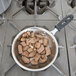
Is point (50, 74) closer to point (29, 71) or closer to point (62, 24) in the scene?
point (29, 71)

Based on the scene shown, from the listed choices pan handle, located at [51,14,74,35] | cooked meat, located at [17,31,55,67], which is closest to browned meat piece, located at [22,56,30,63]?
cooked meat, located at [17,31,55,67]

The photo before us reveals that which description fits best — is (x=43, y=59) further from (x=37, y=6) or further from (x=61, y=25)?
(x=37, y=6)

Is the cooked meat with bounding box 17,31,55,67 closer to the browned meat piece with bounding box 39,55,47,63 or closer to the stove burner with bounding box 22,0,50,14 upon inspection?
the browned meat piece with bounding box 39,55,47,63

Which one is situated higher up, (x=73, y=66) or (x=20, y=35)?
(x=20, y=35)

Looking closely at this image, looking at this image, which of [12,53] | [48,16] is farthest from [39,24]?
[12,53]

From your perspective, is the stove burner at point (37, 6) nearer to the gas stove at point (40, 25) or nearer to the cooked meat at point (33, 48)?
the gas stove at point (40, 25)

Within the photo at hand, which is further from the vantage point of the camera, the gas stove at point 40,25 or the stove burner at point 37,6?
the stove burner at point 37,6

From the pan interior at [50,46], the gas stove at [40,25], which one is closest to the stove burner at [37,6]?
the gas stove at [40,25]
